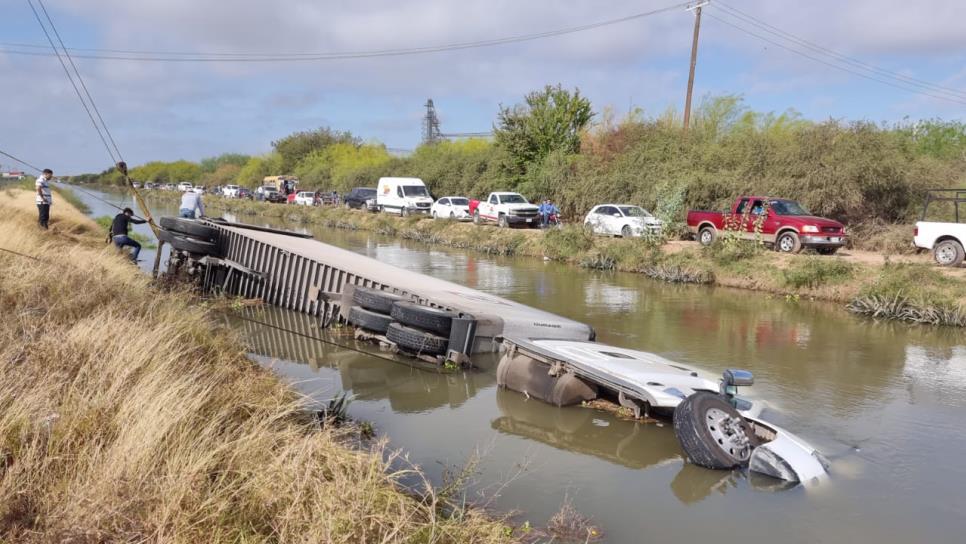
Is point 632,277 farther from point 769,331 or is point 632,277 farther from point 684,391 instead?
point 684,391

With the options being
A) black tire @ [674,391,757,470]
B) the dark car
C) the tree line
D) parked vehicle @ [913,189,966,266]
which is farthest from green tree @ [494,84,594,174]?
black tire @ [674,391,757,470]

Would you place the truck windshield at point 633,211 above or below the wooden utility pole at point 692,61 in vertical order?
below

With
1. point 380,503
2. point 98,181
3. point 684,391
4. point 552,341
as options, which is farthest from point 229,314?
point 98,181

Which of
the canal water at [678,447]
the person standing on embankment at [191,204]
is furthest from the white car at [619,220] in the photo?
the person standing on embankment at [191,204]

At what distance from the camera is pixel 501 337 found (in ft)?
36.3

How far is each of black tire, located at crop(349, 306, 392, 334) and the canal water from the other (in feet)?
1.71

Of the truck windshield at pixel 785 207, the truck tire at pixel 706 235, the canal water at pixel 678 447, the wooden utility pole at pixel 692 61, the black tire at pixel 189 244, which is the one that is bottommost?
the canal water at pixel 678 447

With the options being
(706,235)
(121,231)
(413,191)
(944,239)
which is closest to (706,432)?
(121,231)

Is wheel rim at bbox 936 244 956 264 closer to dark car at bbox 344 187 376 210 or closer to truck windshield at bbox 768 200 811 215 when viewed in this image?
truck windshield at bbox 768 200 811 215

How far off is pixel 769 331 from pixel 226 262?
11.7 m

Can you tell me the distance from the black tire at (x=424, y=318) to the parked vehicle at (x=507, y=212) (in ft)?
79.9

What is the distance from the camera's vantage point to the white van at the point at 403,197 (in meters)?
44.0

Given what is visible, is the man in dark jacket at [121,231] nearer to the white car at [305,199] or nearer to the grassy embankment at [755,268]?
the grassy embankment at [755,268]

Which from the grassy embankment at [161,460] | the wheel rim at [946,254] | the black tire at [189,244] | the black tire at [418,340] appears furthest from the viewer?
the wheel rim at [946,254]
